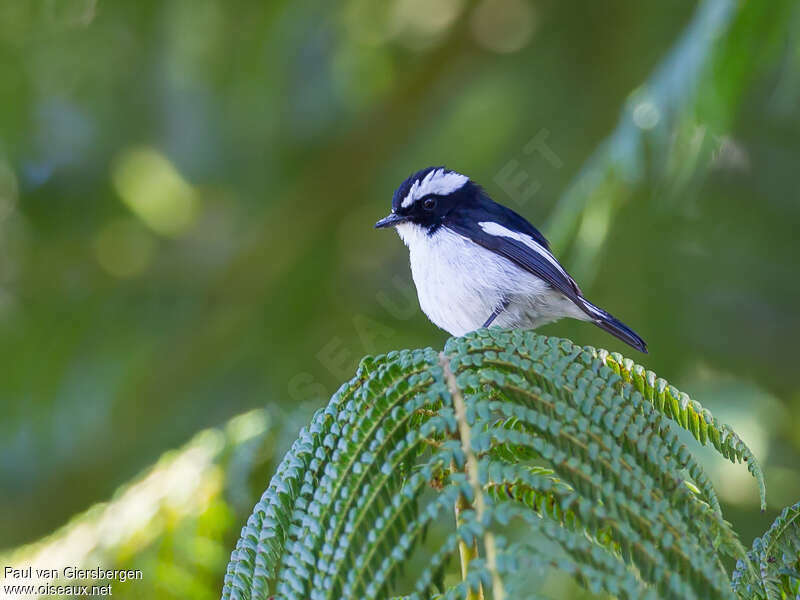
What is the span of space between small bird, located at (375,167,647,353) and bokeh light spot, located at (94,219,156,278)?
281 centimetres

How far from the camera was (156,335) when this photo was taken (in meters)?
5.60

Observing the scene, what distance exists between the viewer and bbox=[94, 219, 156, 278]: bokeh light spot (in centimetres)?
577

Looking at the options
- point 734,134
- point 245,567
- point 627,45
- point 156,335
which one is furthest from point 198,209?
point 245,567

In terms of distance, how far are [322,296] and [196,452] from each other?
269 cm

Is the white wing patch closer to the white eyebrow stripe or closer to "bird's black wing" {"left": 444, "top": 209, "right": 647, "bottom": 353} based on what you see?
"bird's black wing" {"left": 444, "top": 209, "right": 647, "bottom": 353}

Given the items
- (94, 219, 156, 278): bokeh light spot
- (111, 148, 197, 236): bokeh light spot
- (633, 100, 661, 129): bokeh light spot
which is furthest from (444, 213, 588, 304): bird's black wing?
(94, 219, 156, 278): bokeh light spot

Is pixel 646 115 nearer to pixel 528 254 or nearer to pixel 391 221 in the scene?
pixel 528 254

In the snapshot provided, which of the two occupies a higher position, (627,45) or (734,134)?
(627,45)

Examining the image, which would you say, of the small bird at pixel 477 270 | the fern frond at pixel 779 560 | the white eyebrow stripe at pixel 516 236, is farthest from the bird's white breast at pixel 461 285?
the fern frond at pixel 779 560

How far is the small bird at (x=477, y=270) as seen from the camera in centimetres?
327

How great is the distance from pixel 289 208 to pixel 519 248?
2874mm

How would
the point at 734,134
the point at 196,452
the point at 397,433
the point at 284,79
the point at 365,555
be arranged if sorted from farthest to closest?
the point at 284,79 < the point at 734,134 < the point at 196,452 < the point at 397,433 < the point at 365,555

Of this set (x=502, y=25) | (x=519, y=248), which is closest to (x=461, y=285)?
(x=519, y=248)

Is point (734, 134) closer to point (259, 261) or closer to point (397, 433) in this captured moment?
point (259, 261)
